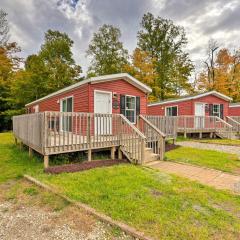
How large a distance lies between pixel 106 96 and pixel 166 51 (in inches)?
826

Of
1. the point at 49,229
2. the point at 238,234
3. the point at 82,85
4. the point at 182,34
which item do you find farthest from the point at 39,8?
the point at 182,34

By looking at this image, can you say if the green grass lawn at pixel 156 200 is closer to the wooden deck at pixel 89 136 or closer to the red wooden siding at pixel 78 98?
the wooden deck at pixel 89 136

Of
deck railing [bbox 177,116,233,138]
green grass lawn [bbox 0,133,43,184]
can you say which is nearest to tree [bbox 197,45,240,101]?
deck railing [bbox 177,116,233,138]

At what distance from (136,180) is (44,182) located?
2.25m

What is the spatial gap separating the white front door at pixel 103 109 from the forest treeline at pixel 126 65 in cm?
1558

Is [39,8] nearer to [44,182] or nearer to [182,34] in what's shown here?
[44,182]

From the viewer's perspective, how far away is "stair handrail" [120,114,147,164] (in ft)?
24.2

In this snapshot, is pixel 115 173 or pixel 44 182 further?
pixel 115 173

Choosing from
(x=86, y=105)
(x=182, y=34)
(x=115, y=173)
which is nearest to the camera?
(x=115, y=173)

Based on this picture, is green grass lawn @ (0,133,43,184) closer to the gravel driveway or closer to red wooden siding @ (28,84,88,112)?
the gravel driveway

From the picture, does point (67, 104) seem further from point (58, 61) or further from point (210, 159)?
point (58, 61)

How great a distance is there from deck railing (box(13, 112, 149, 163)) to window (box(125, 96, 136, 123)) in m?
2.99

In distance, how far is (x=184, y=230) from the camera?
10.1 ft

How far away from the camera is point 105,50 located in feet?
96.9
